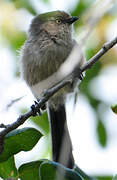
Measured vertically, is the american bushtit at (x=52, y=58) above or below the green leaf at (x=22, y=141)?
above

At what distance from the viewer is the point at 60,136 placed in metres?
4.59

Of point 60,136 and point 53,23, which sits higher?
point 53,23

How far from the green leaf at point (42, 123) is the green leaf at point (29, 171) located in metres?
1.65

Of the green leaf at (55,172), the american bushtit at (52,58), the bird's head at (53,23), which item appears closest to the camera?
the green leaf at (55,172)


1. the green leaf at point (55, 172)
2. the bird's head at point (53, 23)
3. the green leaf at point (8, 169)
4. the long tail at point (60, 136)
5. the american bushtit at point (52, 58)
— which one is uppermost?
the bird's head at point (53, 23)

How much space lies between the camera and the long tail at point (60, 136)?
394 cm

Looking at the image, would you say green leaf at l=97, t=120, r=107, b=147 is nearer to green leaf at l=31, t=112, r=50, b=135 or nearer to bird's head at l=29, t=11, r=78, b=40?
green leaf at l=31, t=112, r=50, b=135

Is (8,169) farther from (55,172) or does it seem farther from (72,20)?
(72,20)

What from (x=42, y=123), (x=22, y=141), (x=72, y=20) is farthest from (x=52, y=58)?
(x=22, y=141)

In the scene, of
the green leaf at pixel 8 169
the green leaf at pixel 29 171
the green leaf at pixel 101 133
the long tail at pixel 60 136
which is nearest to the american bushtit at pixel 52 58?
the long tail at pixel 60 136

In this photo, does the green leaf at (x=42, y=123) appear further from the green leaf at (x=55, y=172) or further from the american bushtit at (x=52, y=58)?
the green leaf at (x=55, y=172)

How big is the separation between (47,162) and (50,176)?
8cm

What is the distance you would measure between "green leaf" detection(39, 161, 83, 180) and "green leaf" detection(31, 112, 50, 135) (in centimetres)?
182

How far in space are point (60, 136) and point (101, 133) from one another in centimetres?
92
